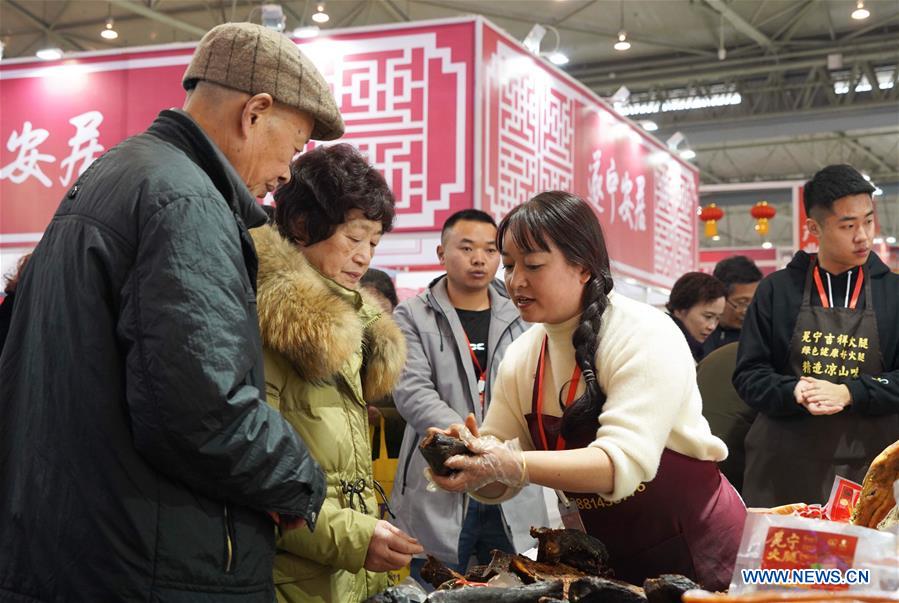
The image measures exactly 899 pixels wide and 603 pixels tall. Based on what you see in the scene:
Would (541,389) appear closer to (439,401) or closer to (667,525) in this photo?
(667,525)

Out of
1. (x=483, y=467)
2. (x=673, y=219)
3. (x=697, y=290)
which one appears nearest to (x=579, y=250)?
(x=483, y=467)

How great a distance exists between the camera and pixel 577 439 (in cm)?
166

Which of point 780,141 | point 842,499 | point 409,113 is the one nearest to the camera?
point 842,499

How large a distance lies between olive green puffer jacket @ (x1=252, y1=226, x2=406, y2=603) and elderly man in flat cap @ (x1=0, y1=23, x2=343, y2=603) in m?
0.28

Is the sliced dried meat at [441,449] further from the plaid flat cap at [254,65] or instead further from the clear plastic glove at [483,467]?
the plaid flat cap at [254,65]

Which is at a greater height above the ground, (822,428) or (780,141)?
(780,141)

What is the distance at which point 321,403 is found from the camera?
178 centimetres

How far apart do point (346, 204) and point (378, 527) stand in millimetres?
675

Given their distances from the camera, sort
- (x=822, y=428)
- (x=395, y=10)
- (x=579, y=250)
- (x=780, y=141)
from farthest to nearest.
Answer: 1. (x=780, y=141)
2. (x=395, y=10)
3. (x=822, y=428)
4. (x=579, y=250)

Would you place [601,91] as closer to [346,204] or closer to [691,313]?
[691,313]

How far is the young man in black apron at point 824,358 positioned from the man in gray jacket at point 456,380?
2.66 ft

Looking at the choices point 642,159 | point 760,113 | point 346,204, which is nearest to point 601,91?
point 760,113

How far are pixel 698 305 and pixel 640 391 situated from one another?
3.16m

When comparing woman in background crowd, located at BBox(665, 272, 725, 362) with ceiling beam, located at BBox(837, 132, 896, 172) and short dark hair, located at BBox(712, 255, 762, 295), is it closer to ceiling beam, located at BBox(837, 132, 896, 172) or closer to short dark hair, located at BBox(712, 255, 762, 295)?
short dark hair, located at BBox(712, 255, 762, 295)
